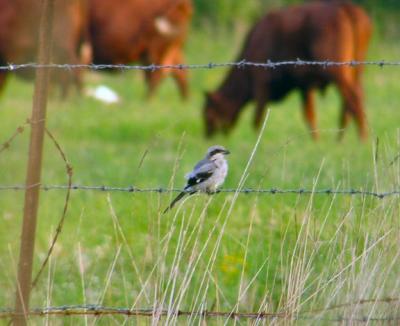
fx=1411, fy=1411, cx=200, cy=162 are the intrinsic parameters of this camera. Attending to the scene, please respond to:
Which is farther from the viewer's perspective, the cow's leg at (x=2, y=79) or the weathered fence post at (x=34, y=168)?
the cow's leg at (x=2, y=79)

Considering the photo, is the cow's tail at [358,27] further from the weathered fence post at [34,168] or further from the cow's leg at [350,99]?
the weathered fence post at [34,168]

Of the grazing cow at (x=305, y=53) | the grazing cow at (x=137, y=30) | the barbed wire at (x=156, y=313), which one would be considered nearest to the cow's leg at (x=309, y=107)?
the grazing cow at (x=305, y=53)

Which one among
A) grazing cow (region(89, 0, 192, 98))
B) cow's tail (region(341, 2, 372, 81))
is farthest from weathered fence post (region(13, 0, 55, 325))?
grazing cow (region(89, 0, 192, 98))

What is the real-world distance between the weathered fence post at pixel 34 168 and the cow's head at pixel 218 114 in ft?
39.1

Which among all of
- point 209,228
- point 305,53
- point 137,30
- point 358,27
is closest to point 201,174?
point 209,228

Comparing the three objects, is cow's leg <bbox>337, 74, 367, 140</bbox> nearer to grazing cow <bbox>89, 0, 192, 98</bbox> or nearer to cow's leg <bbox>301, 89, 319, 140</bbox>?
cow's leg <bbox>301, 89, 319, 140</bbox>

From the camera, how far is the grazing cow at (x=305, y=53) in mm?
17875

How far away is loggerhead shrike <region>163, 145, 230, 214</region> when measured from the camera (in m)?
6.29

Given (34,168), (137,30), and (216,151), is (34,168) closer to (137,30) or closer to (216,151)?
(216,151)

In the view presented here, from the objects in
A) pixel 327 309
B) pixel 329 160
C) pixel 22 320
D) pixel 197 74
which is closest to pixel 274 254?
pixel 327 309

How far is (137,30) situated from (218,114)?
15.4ft

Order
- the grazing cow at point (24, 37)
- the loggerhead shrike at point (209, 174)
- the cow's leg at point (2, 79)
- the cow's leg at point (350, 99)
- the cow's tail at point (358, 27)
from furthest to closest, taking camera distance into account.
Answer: the grazing cow at point (24, 37) → the cow's leg at point (2, 79) → the cow's tail at point (358, 27) → the cow's leg at point (350, 99) → the loggerhead shrike at point (209, 174)

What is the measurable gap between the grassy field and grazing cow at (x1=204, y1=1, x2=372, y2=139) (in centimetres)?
39

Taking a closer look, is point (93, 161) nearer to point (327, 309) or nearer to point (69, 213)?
point (69, 213)
